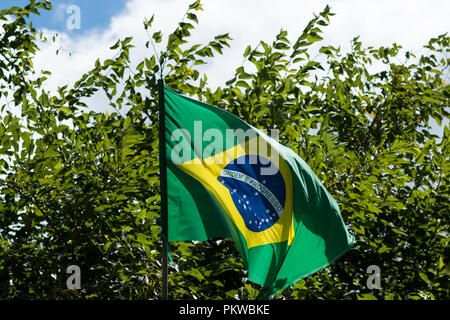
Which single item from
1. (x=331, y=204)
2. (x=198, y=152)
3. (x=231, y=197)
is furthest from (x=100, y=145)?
(x=331, y=204)

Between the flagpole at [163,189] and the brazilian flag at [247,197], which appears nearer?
the flagpole at [163,189]

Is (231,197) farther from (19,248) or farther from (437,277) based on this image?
(437,277)

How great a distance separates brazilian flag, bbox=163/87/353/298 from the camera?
368 cm

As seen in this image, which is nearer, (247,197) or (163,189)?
(163,189)

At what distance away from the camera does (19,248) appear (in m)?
4.27

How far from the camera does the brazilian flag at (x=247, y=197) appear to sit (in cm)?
368

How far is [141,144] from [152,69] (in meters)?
0.76

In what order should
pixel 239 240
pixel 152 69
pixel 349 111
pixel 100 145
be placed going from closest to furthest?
pixel 239 240
pixel 100 145
pixel 152 69
pixel 349 111

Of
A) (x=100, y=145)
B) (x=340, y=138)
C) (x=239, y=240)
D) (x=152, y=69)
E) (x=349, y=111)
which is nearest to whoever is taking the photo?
(x=239, y=240)

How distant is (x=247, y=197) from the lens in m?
3.74

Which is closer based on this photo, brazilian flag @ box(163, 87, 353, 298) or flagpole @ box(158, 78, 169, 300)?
flagpole @ box(158, 78, 169, 300)

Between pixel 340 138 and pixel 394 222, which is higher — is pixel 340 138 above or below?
above

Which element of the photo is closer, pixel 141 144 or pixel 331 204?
pixel 331 204
